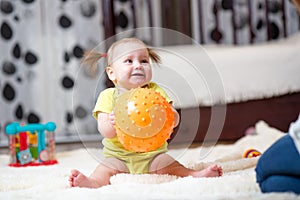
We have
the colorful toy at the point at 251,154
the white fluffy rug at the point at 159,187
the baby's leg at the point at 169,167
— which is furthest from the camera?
the colorful toy at the point at 251,154

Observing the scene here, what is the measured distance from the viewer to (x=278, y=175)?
0.99 metres

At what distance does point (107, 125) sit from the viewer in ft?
4.12

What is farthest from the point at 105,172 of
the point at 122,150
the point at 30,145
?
the point at 30,145

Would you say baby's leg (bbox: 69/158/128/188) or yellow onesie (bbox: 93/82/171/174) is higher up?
yellow onesie (bbox: 93/82/171/174)

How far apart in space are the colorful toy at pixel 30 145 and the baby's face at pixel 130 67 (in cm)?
72

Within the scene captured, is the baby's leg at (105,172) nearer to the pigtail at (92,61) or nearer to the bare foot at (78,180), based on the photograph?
the bare foot at (78,180)

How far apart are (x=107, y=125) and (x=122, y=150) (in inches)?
3.0

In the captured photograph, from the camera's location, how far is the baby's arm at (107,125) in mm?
1243

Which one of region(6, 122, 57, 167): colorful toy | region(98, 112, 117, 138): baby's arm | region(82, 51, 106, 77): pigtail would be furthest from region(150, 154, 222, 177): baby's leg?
region(6, 122, 57, 167): colorful toy

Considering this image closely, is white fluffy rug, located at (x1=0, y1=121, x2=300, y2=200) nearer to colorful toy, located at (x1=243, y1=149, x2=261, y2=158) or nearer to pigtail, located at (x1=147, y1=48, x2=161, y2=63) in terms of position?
colorful toy, located at (x1=243, y1=149, x2=261, y2=158)

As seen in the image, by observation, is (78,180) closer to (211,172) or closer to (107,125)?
(107,125)

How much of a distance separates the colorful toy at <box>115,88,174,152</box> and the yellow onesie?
39mm

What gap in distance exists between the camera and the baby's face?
1.28 meters

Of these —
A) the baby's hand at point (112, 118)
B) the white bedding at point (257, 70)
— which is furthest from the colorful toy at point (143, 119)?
the white bedding at point (257, 70)
